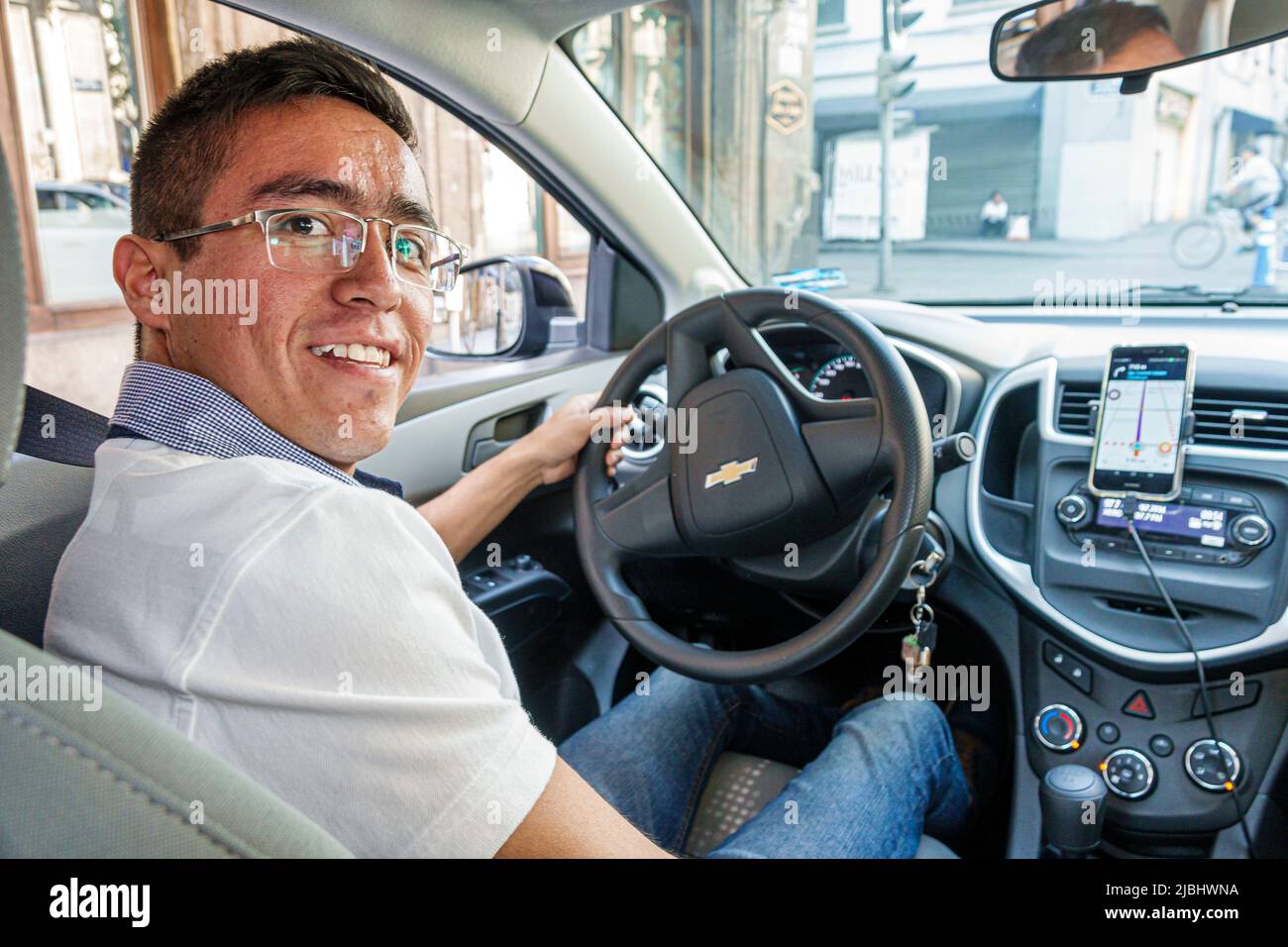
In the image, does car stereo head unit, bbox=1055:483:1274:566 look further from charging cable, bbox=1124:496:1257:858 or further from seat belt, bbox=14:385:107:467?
seat belt, bbox=14:385:107:467

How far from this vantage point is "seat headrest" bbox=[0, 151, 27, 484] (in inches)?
21.6

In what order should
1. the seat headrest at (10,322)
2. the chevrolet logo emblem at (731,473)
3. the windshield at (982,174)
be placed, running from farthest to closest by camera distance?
the windshield at (982,174), the chevrolet logo emblem at (731,473), the seat headrest at (10,322)

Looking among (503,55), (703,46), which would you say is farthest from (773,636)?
(703,46)

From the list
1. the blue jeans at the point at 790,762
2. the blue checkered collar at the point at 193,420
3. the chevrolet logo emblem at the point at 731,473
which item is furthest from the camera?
the chevrolet logo emblem at the point at 731,473

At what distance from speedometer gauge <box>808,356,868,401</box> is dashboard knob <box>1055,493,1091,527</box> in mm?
467

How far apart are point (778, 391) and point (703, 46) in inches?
154

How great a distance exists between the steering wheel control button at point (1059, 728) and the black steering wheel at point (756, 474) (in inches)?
24.1

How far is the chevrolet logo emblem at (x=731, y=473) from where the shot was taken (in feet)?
5.31

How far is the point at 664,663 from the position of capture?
155cm

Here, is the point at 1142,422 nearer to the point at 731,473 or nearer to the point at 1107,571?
the point at 1107,571

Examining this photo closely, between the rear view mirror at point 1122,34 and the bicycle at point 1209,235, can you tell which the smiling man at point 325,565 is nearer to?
the rear view mirror at point 1122,34

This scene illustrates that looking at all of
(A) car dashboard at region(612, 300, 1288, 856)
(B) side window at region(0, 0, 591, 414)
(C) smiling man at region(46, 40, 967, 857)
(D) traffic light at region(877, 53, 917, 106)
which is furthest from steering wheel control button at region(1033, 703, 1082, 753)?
(B) side window at region(0, 0, 591, 414)

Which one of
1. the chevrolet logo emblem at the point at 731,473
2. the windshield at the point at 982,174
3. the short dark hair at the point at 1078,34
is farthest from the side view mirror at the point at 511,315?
the short dark hair at the point at 1078,34
